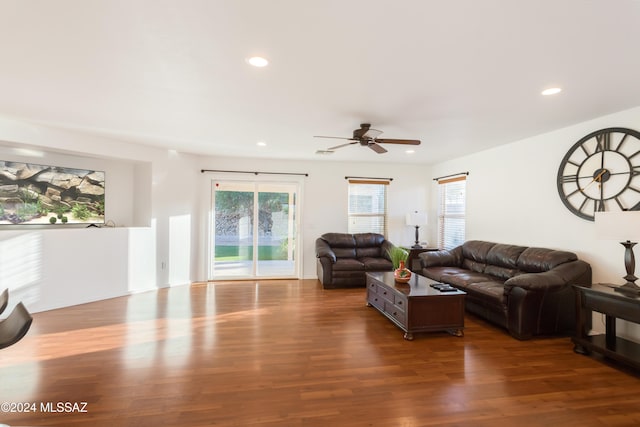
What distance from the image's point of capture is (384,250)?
6527 mm

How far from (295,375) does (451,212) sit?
5.11 m

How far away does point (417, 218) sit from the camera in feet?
21.6

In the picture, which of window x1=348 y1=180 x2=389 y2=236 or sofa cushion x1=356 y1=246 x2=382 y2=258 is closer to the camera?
sofa cushion x1=356 y1=246 x2=382 y2=258

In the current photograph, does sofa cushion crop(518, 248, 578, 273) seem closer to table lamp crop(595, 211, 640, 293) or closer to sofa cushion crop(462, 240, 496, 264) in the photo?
sofa cushion crop(462, 240, 496, 264)

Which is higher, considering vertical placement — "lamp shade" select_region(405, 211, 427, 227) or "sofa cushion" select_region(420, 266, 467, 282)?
"lamp shade" select_region(405, 211, 427, 227)

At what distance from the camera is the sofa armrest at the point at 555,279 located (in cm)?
341

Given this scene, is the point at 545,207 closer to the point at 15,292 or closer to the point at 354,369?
the point at 354,369

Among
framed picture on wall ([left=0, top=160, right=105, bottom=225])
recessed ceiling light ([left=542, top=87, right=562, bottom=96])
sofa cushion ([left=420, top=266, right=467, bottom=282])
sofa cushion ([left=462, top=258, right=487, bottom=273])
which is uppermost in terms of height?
recessed ceiling light ([left=542, top=87, right=562, bottom=96])

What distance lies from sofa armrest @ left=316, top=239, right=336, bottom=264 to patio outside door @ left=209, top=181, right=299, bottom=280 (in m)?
0.67

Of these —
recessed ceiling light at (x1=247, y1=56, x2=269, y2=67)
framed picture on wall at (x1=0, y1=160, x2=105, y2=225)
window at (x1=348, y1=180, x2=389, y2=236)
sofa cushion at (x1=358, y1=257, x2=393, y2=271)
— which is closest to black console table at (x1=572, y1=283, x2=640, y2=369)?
sofa cushion at (x1=358, y1=257, x2=393, y2=271)

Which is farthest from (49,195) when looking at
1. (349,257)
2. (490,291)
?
(490,291)

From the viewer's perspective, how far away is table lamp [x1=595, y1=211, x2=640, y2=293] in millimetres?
2711

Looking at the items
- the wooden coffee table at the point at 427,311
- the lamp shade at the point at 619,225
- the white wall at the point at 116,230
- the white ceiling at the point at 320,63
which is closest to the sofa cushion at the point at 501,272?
the wooden coffee table at the point at 427,311

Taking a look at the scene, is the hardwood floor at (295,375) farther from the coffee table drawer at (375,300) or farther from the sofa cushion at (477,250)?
the sofa cushion at (477,250)
